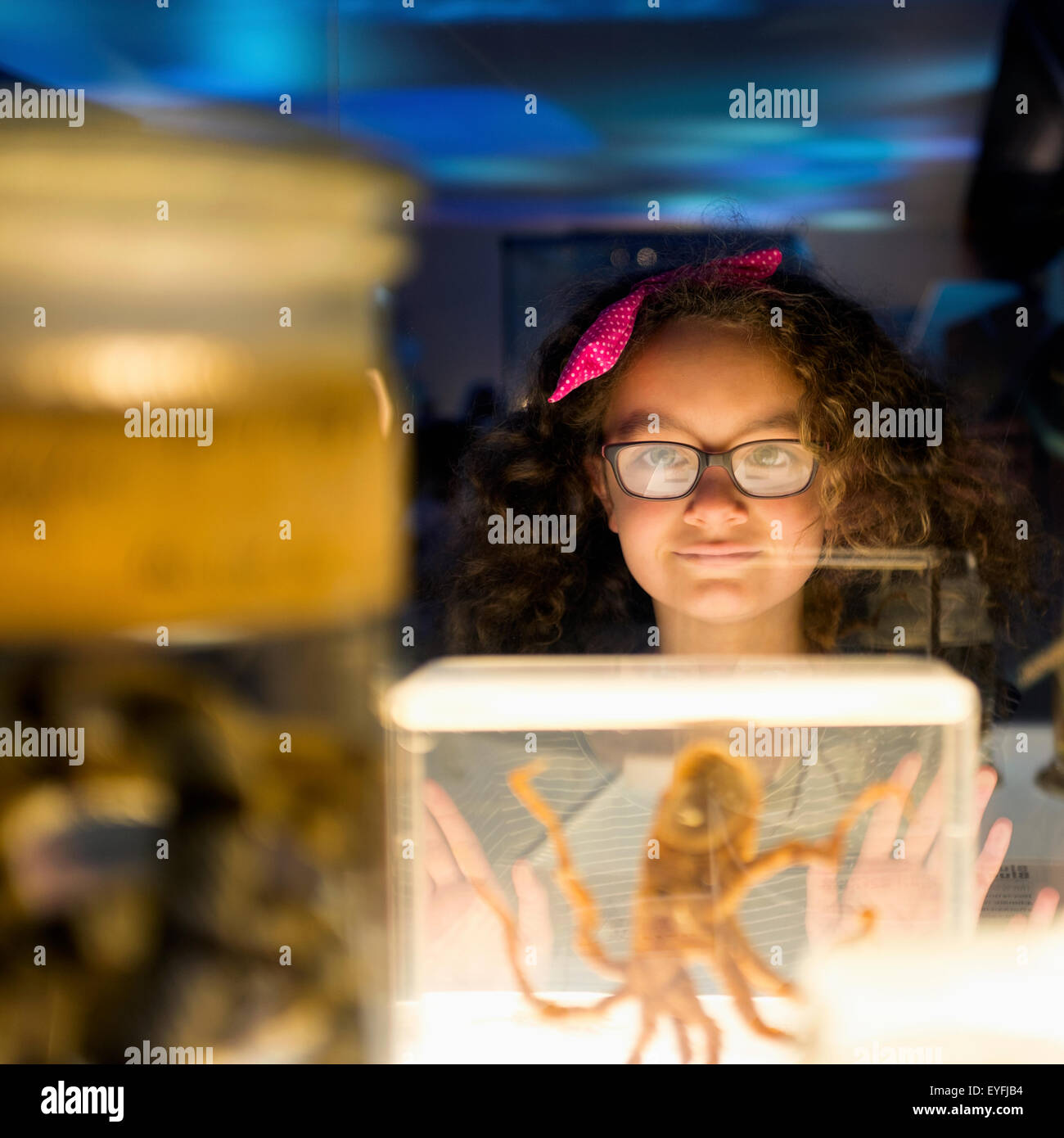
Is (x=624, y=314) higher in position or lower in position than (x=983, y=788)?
higher

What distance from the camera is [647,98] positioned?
117cm

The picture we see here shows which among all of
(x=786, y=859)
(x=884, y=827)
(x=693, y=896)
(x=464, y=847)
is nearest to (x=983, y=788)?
(x=884, y=827)

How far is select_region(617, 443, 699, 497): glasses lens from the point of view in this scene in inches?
43.9

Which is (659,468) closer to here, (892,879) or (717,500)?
(717,500)

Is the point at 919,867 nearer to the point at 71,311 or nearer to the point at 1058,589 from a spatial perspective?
the point at 1058,589

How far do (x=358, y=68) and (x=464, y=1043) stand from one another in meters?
1.03

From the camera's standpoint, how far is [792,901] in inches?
44.8

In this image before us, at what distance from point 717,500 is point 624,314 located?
0.23 meters

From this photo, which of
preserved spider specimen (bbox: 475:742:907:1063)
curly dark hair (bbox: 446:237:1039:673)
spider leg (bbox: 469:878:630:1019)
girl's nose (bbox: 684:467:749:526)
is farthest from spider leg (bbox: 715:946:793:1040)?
girl's nose (bbox: 684:467:749:526)

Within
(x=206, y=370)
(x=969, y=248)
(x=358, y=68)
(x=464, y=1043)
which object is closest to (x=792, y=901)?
(x=464, y=1043)

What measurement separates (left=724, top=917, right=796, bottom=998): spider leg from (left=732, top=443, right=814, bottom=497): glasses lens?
443 millimetres

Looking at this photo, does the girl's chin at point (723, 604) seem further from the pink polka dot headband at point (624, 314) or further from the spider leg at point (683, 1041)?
the spider leg at point (683, 1041)

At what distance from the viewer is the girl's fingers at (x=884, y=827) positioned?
112 centimetres

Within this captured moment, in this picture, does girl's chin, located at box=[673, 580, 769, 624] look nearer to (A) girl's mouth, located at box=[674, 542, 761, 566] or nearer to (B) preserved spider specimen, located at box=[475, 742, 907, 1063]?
(A) girl's mouth, located at box=[674, 542, 761, 566]
